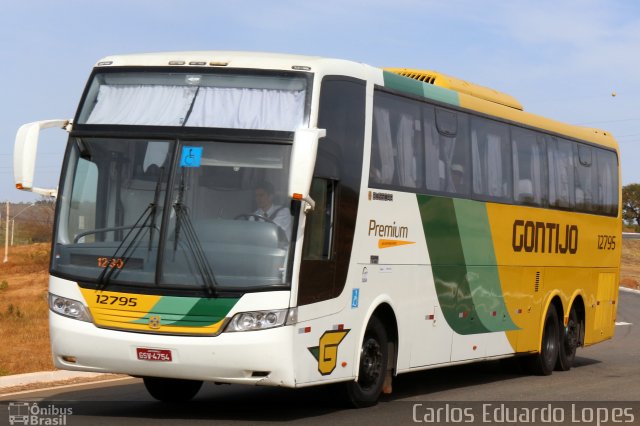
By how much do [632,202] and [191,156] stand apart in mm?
118135

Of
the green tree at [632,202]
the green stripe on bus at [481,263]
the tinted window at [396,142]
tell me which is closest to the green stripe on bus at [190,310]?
the tinted window at [396,142]

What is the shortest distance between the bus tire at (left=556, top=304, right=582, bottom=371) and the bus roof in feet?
9.92

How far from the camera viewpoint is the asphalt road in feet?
38.8

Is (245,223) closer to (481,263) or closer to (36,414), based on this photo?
(36,414)

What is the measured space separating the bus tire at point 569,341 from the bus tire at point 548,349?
197 mm

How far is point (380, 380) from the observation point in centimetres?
1305

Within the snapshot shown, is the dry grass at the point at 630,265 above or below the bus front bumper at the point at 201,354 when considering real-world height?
above

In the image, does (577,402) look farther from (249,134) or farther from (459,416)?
(249,134)

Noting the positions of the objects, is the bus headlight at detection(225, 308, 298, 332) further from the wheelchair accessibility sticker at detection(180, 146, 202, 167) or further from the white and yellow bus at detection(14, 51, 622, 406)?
the wheelchair accessibility sticker at detection(180, 146, 202, 167)

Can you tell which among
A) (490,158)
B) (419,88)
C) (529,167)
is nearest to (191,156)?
(419,88)

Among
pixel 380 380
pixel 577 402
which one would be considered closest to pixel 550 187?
pixel 577 402

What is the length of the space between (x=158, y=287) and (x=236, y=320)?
2.59 feet

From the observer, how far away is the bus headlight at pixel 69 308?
1130 centimetres

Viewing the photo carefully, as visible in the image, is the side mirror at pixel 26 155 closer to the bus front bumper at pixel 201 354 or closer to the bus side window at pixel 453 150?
the bus front bumper at pixel 201 354
